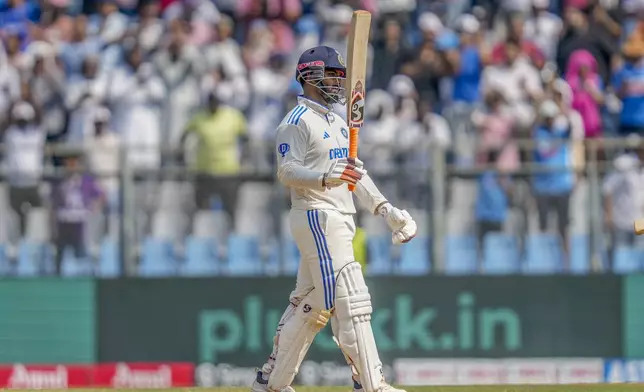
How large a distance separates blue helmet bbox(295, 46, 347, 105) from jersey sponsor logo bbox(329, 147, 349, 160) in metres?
0.34

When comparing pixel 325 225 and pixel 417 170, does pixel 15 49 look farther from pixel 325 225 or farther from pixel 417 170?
pixel 325 225

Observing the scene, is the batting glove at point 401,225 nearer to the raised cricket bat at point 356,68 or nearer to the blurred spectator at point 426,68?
the raised cricket bat at point 356,68

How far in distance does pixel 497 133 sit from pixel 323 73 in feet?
20.2

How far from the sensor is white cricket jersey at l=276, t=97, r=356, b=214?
29.3 ft

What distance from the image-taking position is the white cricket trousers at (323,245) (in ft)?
29.4

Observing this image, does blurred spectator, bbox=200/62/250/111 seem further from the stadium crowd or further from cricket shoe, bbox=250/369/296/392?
cricket shoe, bbox=250/369/296/392

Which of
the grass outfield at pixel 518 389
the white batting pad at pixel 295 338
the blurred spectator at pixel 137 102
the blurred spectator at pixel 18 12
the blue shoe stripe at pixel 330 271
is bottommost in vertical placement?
the grass outfield at pixel 518 389

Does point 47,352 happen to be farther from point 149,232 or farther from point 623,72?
point 623,72

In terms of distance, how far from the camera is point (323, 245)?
353 inches

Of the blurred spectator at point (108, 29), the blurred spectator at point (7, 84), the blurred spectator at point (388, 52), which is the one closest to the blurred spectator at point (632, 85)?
the blurred spectator at point (388, 52)

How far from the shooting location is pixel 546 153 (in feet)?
47.3

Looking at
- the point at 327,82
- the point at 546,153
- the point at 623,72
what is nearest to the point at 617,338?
the point at 546,153

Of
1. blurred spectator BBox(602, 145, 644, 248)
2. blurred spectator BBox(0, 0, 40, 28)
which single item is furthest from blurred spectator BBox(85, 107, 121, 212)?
blurred spectator BBox(602, 145, 644, 248)

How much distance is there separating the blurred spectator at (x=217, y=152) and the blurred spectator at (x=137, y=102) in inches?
25.6
